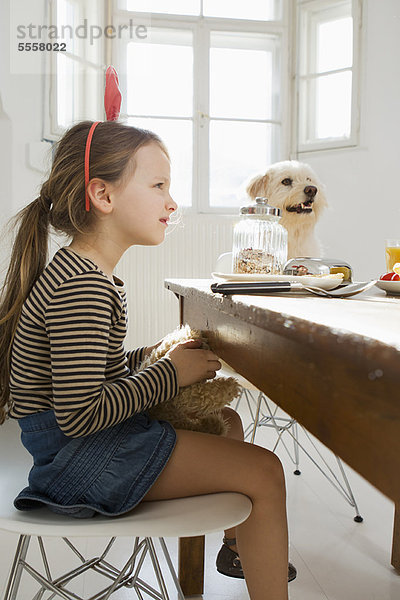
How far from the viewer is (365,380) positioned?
0.36m

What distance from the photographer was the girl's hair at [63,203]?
98cm

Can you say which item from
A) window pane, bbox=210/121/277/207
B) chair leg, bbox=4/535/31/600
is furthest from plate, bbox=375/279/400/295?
window pane, bbox=210/121/277/207

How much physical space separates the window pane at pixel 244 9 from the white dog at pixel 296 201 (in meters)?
1.47

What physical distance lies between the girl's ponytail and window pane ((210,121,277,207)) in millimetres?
2738

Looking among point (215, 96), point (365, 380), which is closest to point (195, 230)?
point (215, 96)

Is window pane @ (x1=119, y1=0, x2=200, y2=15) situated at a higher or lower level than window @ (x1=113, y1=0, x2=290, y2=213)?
higher

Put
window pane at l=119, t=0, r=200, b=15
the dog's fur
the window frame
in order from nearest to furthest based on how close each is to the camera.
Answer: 1. the dog's fur
2. the window frame
3. window pane at l=119, t=0, r=200, b=15

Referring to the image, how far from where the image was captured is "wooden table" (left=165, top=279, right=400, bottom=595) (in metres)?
0.34

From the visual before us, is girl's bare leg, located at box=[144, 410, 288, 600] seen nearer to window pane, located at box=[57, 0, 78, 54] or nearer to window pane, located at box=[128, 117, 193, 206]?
window pane, located at box=[128, 117, 193, 206]

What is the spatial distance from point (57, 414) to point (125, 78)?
3.14 m

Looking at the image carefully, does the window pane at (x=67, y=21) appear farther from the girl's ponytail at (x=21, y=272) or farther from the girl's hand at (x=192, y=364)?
the girl's hand at (x=192, y=364)

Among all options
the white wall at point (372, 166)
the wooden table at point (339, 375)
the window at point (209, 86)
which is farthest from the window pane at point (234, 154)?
the wooden table at point (339, 375)

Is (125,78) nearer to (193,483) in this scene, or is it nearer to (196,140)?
(196,140)

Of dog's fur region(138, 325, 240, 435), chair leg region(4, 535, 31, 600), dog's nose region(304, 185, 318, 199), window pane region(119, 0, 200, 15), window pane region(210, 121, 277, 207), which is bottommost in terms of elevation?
chair leg region(4, 535, 31, 600)
